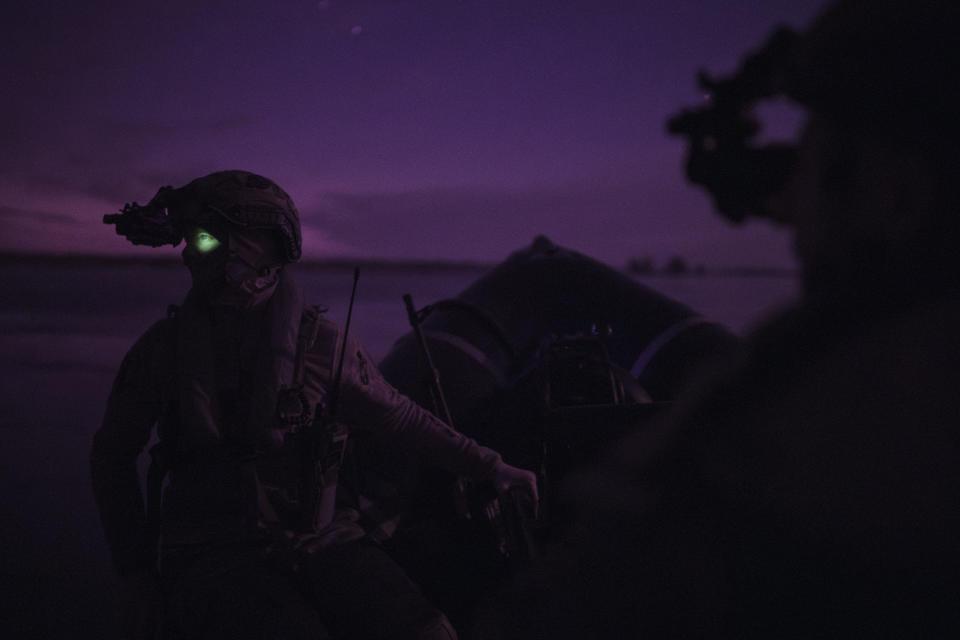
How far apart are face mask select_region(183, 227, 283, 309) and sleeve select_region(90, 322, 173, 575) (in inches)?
9.8

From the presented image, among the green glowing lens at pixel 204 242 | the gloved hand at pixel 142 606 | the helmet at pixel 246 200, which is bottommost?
the gloved hand at pixel 142 606

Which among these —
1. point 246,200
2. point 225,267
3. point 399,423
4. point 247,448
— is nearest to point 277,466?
point 247,448

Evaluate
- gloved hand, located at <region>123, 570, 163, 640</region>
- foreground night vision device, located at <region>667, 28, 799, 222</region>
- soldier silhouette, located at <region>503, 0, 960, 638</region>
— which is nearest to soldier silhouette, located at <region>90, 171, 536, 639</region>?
gloved hand, located at <region>123, 570, 163, 640</region>

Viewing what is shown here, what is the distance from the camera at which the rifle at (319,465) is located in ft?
6.80

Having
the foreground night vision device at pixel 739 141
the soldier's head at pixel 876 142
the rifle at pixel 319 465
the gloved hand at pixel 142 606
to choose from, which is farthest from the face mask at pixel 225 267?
the soldier's head at pixel 876 142

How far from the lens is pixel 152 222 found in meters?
2.18

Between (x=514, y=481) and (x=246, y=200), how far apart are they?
1.52m

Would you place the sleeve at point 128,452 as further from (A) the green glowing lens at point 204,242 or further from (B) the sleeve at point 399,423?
(B) the sleeve at point 399,423

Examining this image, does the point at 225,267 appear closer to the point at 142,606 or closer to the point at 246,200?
the point at 246,200

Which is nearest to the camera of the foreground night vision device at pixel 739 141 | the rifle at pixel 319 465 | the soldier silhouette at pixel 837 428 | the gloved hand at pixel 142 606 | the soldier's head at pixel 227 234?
the soldier silhouette at pixel 837 428

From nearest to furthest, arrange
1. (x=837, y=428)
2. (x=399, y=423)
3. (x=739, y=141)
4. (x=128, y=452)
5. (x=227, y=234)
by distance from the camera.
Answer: (x=837, y=428), (x=739, y=141), (x=128, y=452), (x=227, y=234), (x=399, y=423)

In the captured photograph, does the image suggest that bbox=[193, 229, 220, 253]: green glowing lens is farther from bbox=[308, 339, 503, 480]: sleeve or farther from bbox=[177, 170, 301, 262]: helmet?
bbox=[308, 339, 503, 480]: sleeve

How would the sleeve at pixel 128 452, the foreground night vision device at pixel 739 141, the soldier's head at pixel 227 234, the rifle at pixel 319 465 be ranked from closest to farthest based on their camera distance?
the foreground night vision device at pixel 739 141 → the sleeve at pixel 128 452 → the rifle at pixel 319 465 → the soldier's head at pixel 227 234

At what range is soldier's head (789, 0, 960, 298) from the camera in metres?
0.58
